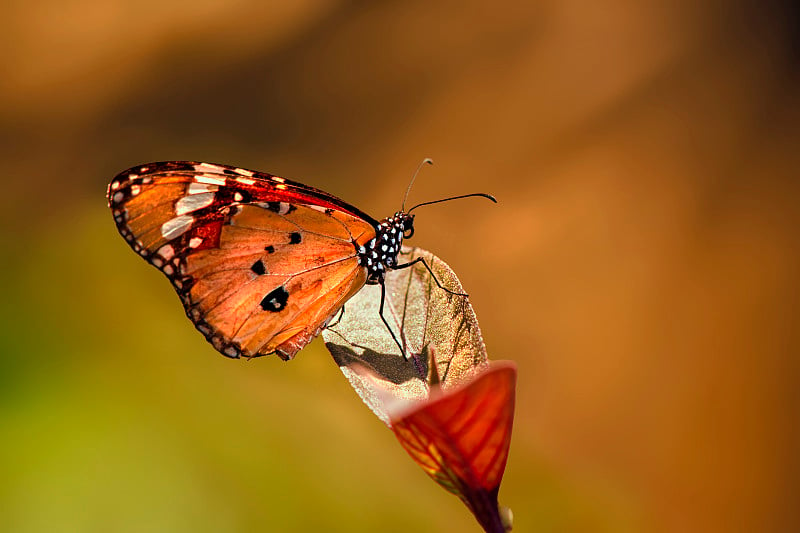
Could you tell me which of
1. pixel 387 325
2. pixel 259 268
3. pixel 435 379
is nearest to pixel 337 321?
pixel 387 325

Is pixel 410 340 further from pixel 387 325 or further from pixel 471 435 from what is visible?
pixel 471 435

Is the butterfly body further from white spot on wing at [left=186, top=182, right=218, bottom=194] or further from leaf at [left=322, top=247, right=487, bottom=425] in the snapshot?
leaf at [left=322, top=247, right=487, bottom=425]

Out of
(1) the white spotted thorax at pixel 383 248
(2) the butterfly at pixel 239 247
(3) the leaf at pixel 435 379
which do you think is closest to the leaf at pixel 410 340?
(3) the leaf at pixel 435 379

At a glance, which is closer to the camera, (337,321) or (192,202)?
(337,321)

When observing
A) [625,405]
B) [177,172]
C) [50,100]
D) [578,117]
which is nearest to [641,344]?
[625,405]

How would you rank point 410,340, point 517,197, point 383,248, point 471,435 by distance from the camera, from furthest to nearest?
point 517,197, point 383,248, point 410,340, point 471,435

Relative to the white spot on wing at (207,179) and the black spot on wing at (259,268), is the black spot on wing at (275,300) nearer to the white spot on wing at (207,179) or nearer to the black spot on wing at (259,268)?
the black spot on wing at (259,268)

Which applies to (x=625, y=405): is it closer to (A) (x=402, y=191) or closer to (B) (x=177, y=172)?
(A) (x=402, y=191)
